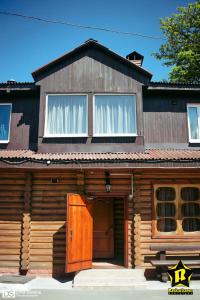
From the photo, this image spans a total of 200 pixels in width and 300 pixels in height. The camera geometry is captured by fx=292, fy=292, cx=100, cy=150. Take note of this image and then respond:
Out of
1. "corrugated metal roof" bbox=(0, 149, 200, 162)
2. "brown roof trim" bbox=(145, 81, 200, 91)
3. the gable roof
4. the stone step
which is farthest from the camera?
"brown roof trim" bbox=(145, 81, 200, 91)

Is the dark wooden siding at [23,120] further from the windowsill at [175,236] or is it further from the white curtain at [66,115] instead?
the windowsill at [175,236]

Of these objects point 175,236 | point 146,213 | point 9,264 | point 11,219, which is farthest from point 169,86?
point 9,264

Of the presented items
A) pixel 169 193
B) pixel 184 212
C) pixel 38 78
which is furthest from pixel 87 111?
pixel 184 212

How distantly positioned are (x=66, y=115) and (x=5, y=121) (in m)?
2.63

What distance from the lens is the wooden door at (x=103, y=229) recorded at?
11.7 m

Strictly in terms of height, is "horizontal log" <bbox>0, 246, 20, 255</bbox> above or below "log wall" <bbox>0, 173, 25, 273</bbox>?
below

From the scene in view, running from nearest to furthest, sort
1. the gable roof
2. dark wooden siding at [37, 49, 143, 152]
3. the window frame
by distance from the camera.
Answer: the window frame → dark wooden siding at [37, 49, 143, 152] → the gable roof

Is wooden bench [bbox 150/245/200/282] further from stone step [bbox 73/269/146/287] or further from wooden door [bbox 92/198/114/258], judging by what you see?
wooden door [bbox 92/198/114/258]

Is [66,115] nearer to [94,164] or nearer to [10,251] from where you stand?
[94,164]

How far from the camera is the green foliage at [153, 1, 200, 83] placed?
23.7 metres

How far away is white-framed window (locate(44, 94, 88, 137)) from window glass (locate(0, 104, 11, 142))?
1.77m

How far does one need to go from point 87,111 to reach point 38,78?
7.87 feet

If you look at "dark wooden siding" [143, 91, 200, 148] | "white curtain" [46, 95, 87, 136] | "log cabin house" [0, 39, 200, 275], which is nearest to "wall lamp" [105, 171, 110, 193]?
"log cabin house" [0, 39, 200, 275]

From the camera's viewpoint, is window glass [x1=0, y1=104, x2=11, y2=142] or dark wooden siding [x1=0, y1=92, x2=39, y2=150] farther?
window glass [x1=0, y1=104, x2=11, y2=142]
